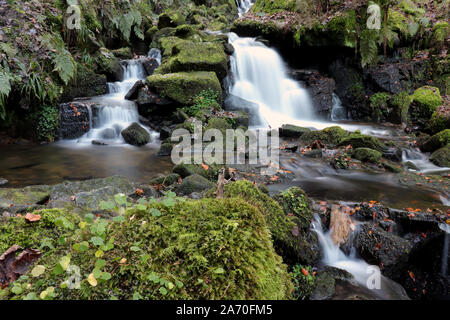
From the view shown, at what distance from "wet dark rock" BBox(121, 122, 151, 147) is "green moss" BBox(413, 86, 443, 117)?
1104 cm

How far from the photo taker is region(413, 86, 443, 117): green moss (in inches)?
428

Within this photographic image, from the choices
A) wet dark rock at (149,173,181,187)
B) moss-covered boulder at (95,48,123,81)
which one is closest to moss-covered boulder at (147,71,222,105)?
moss-covered boulder at (95,48,123,81)

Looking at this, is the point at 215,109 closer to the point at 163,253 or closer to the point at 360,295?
the point at 360,295

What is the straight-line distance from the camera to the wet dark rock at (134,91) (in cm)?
988

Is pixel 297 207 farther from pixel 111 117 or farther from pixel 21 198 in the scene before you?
pixel 111 117

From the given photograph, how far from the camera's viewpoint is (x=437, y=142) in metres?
7.91

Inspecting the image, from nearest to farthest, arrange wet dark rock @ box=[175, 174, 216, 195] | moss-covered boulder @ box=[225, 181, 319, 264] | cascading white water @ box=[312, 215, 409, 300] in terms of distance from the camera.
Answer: moss-covered boulder @ box=[225, 181, 319, 264], cascading white water @ box=[312, 215, 409, 300], wet dark rock @ box=[175, 174, 216, 195]

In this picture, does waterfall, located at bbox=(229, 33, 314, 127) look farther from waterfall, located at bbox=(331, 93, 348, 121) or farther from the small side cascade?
the small side cascade

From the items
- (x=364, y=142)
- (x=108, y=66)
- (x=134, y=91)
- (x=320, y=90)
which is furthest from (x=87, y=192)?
(x=320, y=90)

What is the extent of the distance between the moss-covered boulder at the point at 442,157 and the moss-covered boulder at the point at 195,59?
25.1 feet

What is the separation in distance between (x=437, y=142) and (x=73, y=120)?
1147 centimetres

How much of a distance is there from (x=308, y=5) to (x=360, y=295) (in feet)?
42.1

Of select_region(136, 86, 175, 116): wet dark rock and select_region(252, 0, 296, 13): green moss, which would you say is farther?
select_region(252, 0, 296, 13): green moss

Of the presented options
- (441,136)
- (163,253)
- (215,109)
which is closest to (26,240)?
(163,253)
